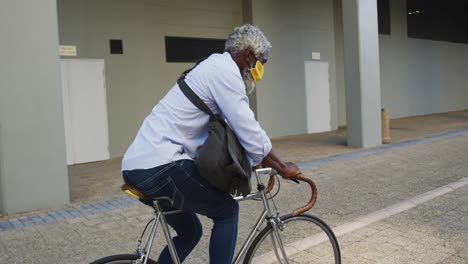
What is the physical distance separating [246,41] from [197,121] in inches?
20.1

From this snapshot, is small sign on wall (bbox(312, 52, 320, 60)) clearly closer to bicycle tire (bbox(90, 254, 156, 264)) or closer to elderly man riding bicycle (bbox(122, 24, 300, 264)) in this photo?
elderly man riding bicycle (bbox(122, 24, 300, 264))

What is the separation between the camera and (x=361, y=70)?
10.4 metres

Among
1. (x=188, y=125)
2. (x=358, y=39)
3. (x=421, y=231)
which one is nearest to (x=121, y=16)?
(x=358, y=39)

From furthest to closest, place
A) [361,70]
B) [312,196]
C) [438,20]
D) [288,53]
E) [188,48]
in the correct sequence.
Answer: [438,20], [288,53], [188,48], [361,70], [312,196]

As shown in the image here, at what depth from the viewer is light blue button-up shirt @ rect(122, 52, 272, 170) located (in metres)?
2.38

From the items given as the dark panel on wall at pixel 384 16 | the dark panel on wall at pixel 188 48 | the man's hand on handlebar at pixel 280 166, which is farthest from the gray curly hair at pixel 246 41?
the dark panel on wall at pixel 384 16

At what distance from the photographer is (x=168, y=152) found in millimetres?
2381

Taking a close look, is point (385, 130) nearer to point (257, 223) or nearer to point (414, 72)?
point (414, 72)

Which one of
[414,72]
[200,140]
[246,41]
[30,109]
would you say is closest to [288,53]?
[414,72]

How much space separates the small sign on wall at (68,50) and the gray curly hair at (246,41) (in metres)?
7.54

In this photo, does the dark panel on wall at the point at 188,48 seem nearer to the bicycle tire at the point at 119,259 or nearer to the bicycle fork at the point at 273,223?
the bicycle fork at the point at 273,223

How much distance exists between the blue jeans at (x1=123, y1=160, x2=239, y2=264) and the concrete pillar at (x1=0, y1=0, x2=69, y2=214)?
3.74 m

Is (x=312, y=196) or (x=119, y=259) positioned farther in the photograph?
(x=312, y=196)

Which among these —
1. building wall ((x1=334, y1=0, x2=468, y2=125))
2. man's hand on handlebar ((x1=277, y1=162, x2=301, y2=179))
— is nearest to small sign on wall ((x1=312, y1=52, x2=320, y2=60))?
building wall ((x1=334, y1=0, x2=468, y2=125))
